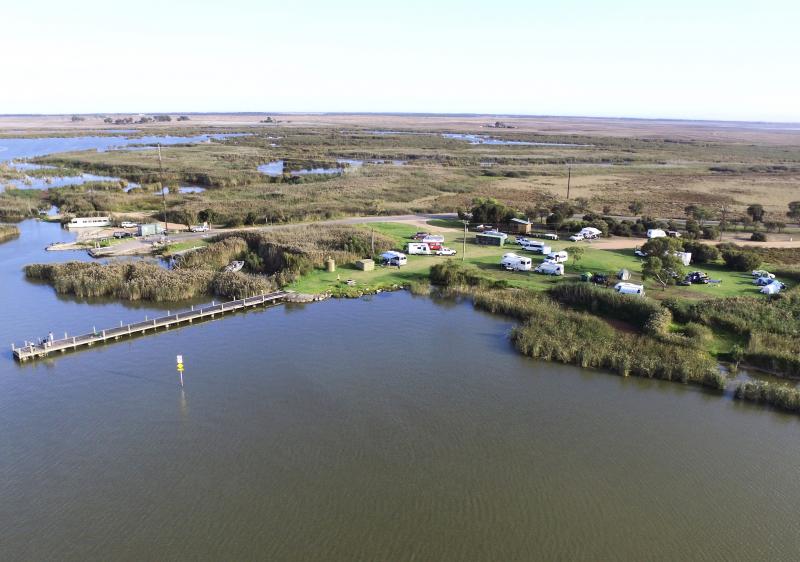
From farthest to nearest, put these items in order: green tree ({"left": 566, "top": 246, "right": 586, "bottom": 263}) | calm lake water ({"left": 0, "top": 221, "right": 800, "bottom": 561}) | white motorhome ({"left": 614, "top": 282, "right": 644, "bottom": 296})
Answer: green tree ({"left": 566, "top": 246, "right": 586, "bottom": 263}), white motorhome ({"left": 614, "top": 282, "right": 644, "bottom": 296}), calm lake water ({"left": 0, "top": 221, "right": 800, "bottom": 561})

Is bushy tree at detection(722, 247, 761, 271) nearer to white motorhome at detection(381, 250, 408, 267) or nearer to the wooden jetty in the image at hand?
white motorhome at detection(381, 250, 408, 267)

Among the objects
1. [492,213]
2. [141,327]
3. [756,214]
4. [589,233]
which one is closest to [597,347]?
[141,327]

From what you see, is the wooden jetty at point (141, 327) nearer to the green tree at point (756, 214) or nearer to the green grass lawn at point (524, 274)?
the green grass lawn at point (524, 274)

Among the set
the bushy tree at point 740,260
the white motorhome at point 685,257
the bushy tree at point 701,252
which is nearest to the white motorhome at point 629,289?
the white motorhome at point 685,257

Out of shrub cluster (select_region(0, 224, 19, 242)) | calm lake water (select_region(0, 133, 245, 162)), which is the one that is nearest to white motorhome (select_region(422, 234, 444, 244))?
shrub cluster (select_region(0, 224, 19, 242))

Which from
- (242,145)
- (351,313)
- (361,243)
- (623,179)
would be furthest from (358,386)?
(242,145)

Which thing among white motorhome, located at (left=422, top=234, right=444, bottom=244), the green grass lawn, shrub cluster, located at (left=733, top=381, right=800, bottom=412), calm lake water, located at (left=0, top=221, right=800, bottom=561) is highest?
white motorhome, located at (left=422, top=234, right=444, bottom=244)

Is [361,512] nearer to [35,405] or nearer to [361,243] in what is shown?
[35,405]
